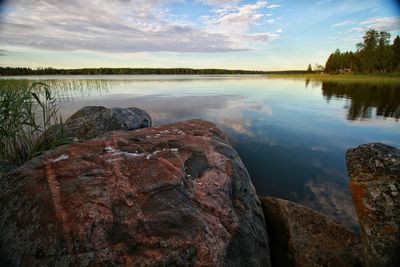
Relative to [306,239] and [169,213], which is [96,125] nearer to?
[169,213]

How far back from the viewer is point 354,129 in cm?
1076

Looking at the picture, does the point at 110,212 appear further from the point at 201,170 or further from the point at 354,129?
the point at 354,129

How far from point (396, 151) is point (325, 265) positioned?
1733 mm

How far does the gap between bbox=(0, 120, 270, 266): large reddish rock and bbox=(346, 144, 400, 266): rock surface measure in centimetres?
122

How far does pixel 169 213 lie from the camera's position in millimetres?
2195

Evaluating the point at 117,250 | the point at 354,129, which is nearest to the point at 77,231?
the point at 117,250

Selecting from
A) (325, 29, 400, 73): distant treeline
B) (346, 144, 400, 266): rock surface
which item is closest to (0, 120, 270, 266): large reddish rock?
(346, 144, 400, 266): rock surface

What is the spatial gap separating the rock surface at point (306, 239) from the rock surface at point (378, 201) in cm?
41

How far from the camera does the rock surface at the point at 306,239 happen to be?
2.83 m

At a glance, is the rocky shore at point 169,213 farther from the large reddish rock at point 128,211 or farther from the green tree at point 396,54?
the green tree at point 396,54

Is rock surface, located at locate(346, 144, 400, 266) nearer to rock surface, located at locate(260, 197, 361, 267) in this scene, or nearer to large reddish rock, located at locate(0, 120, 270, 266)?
rock surface, located at locate(260, 197, 361, 267)

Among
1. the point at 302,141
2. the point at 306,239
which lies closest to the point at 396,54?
the point at 302,141

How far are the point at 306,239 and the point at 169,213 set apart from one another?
2.20 meters

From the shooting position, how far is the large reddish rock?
190 centimetres
